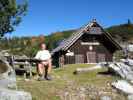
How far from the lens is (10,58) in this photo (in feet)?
71.2

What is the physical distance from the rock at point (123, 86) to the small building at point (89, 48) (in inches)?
896

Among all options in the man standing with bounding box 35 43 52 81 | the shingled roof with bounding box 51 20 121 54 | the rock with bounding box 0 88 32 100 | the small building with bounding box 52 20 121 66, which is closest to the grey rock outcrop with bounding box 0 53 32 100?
the rock with bounding box 0 88 32 100

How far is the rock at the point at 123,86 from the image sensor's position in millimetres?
18361

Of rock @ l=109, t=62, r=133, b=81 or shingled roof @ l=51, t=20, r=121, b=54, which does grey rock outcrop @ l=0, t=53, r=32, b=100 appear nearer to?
rock @ l=109, t=62, r=133, b=81

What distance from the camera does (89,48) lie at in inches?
1813

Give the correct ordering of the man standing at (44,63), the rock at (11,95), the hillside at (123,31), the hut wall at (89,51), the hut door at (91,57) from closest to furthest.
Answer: the rock at (11,95), the man standing at (44,63), the hut wall at (89,51), the hut door at (91,57), the hillside at (123,31)

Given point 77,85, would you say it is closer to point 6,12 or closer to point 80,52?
point 6,12

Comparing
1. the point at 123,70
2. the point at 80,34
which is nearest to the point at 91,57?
the point at 80,34

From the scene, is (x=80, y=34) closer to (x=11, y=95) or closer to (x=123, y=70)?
(x=123, y=70)

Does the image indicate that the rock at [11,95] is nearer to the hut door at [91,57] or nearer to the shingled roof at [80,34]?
the shingled roof at [80,34]

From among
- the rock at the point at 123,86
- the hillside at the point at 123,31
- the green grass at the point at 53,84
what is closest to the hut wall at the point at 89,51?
the green grass at the point at 53,84

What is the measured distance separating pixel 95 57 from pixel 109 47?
2.11 metres

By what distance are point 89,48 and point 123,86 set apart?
27103mm

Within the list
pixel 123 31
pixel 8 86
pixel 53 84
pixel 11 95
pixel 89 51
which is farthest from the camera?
pixel 123 31
